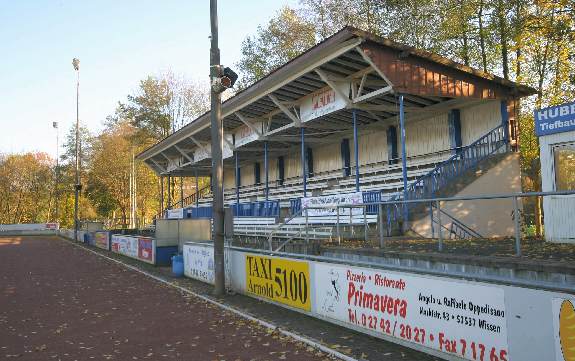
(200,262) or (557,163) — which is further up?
(557,163)

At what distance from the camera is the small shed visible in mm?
10883

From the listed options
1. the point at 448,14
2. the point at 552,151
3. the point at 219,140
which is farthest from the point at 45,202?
the point at 552,151

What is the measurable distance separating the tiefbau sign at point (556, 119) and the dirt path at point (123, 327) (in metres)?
8.25

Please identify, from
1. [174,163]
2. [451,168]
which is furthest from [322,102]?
[174,163]

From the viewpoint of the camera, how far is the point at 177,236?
20.7m

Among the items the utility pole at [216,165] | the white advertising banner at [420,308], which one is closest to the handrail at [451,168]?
the utility pole at [216,165]

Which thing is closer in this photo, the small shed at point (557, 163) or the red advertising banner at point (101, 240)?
the small shed at point (557, 163)

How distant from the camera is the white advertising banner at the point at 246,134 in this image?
2666cm

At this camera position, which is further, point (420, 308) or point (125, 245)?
point (125, 245)

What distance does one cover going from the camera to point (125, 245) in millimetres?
26938

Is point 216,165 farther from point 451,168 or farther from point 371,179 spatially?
point 371,179

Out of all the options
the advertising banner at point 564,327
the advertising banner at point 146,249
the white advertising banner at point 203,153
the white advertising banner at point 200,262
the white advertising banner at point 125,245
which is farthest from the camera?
the white advertising banner at point 203,153

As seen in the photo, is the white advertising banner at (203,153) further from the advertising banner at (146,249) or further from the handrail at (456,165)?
the handrail at (456,165)

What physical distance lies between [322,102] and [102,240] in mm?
21844
